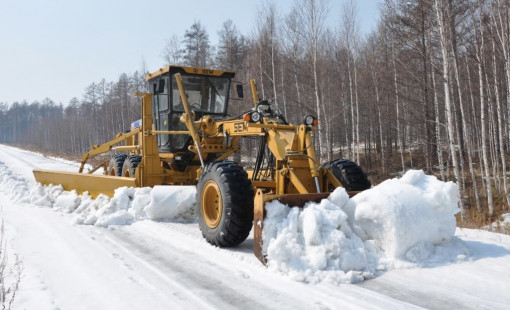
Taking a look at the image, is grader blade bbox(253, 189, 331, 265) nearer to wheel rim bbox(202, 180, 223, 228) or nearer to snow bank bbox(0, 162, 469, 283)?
snow bank bbox(0, 162, 469, 283)

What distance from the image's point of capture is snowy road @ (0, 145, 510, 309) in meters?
3.10

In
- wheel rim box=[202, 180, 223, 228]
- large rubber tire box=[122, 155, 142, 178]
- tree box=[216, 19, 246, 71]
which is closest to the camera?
wheel rim box=[202, 180, 223, 228]

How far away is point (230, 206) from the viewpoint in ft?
15.0

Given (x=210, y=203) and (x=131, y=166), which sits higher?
(x=131, y=166)

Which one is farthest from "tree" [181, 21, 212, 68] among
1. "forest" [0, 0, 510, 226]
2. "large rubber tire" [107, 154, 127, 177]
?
"large rubber tire" [107, 154, 127, 177]

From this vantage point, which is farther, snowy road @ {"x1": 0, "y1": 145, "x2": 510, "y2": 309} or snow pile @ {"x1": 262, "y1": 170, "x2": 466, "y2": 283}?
snow pile @ {"x1": 262, "y1": 170, "x2": 466, "y2": 283}

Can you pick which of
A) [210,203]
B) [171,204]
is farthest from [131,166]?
[210,203]

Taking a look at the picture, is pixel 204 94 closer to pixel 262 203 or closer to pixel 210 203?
pixel 210 203

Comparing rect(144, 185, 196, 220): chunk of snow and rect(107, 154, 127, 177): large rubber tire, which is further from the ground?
rect(107, 154, 127, 177): large rubber tire

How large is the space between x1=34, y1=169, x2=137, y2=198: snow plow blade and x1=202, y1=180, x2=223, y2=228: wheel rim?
275 centimetres

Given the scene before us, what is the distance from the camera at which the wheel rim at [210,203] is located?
5.18 m

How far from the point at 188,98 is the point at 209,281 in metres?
5.23

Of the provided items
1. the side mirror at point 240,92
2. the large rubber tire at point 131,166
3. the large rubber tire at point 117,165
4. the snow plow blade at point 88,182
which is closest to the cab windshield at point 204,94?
the side mirror at point 240,92

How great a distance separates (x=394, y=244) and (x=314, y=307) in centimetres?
132
